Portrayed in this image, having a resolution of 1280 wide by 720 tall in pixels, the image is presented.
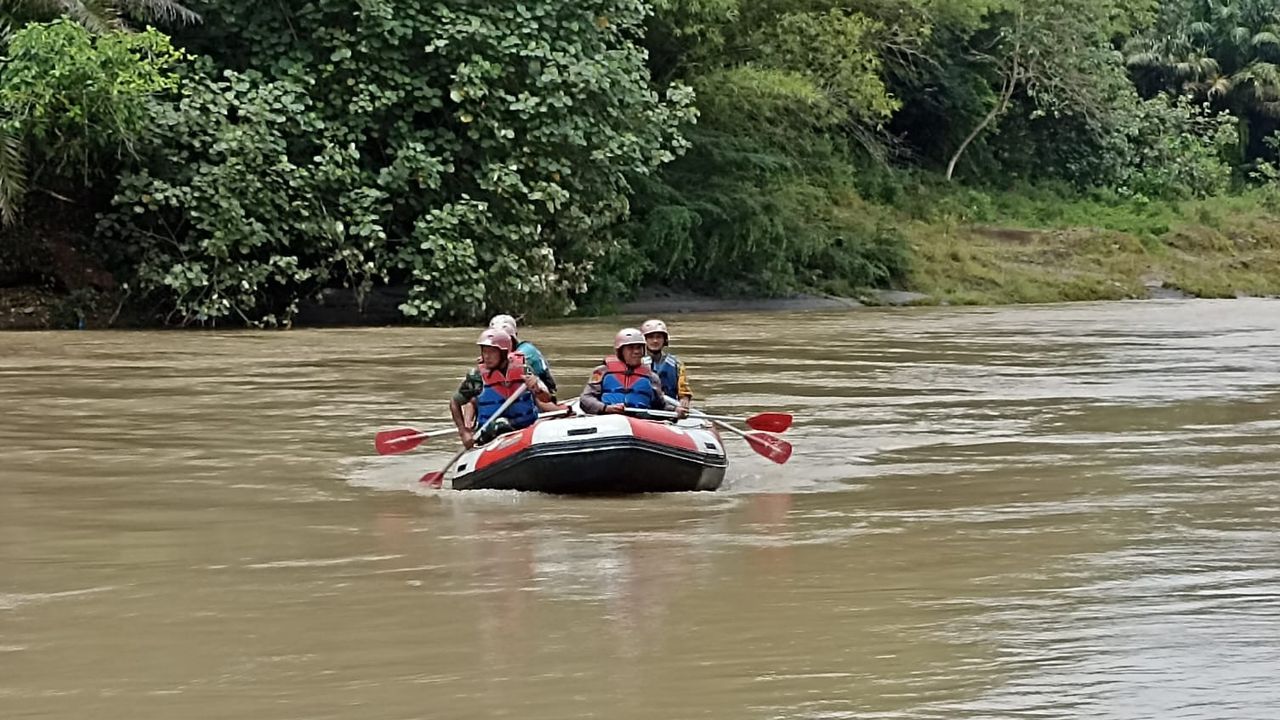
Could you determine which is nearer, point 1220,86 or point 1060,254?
point 1060,254

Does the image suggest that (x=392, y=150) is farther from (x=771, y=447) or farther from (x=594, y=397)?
(x=771, y=447)

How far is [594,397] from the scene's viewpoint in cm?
1112

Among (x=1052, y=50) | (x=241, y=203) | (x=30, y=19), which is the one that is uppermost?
(x=1052, y=50)

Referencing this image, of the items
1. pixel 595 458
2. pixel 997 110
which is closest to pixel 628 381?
pixel 595 458

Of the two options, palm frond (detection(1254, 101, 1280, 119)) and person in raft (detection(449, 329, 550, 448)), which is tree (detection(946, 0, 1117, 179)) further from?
person in raft (detection(449, 329, 550, 448))

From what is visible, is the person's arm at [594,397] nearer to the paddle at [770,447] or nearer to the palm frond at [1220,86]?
the paddle at [770,447]

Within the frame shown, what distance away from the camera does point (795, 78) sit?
1085 inches

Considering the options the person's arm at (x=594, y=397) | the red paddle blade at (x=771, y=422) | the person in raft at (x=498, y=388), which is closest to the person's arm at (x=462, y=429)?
the person in raft at (x=498, y=388)

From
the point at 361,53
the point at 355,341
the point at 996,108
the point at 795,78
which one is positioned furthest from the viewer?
the point at 996,108

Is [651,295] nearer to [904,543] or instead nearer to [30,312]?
[30,312]

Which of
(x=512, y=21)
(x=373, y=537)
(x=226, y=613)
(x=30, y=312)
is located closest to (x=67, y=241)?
(x=30, y=312)

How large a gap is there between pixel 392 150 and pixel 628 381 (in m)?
13.5

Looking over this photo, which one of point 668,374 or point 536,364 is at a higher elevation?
point 536,364

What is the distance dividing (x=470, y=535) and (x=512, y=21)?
50.8 feet
